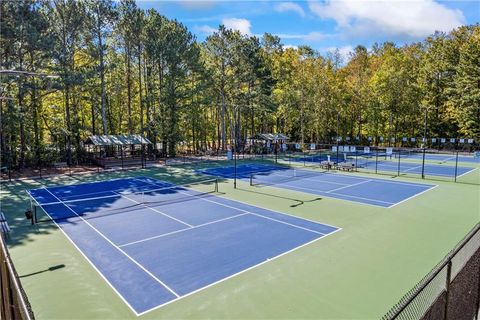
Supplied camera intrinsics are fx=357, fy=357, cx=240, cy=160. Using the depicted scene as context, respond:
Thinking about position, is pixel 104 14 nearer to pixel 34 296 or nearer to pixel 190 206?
pixel 190 206

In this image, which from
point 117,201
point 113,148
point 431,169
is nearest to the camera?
point 117,201

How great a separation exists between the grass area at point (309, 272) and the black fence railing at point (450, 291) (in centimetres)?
181

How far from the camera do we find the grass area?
9.17 metres

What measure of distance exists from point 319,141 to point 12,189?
47.6m

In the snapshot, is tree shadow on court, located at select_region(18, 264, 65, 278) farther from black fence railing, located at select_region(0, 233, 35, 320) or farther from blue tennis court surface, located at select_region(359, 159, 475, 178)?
blue tennis court surface, located at select_region(359, 159, 475, 178)

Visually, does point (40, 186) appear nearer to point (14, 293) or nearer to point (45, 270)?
point (45, 270)

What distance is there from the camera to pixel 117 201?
21.1 meters

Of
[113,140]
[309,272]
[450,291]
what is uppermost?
[113,140]

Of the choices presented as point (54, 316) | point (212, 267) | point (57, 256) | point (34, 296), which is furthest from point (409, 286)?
point (57, 256)

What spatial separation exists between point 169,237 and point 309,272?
6077 millimetres

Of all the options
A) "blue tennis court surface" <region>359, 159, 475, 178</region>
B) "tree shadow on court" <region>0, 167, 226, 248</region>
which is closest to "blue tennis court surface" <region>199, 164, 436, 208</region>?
"tree shadow on court" <region>0, 167, 226, 248</region>

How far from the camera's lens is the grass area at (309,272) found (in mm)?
9172

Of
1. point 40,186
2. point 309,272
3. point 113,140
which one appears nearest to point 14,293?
point 309,272

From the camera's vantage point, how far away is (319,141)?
61.7 metres
